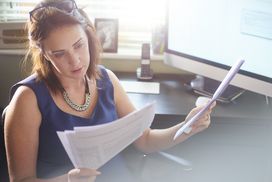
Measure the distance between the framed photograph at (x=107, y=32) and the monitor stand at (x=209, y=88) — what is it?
43cm

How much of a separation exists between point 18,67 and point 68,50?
89 centimetres

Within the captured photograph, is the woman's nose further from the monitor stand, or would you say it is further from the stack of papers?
the monitor stand

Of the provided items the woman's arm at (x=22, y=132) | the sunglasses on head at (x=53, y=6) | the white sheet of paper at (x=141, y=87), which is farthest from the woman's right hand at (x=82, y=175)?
the white sheet of paper at (x=141, y=87)

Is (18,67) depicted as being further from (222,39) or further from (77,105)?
(222,39)

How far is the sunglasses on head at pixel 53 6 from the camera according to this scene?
120cm

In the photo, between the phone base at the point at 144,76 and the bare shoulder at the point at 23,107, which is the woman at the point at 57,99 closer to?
the bare shoulder at the point at 23,107

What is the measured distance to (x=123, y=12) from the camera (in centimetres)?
205

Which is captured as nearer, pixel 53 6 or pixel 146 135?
pixel 53 6

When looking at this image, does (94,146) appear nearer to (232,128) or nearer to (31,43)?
(31,43)

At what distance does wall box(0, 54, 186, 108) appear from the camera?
78.4 inches

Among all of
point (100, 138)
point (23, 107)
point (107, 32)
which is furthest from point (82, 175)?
point (107, 32)

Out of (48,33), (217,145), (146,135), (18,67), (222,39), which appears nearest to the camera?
(48,33)

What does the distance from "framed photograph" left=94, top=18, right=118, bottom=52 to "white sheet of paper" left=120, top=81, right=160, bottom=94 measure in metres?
0.24

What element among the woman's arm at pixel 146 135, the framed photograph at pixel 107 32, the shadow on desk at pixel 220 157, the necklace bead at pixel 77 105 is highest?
the framed photograph at pixel 107 32
